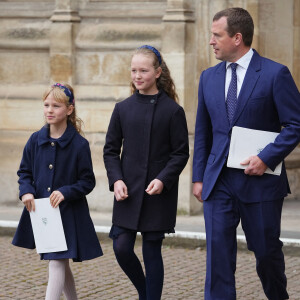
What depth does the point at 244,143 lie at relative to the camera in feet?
20.0

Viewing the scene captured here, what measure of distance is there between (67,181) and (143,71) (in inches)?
32.1

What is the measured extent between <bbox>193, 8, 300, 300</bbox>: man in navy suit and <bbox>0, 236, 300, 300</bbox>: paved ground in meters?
1.31

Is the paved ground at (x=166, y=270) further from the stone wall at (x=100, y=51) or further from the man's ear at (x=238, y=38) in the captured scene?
the man's ear at (x=238, y=38)

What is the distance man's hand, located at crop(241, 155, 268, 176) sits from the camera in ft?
19.9

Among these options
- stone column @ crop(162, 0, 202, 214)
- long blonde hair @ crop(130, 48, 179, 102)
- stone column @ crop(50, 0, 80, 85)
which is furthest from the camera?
stone column @ crop(50, 0, 80, 85)

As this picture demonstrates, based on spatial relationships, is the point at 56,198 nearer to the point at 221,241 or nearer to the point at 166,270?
the point at 221,241

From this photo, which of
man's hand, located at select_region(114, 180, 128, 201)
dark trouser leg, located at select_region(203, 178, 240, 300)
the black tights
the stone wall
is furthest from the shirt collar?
the stone wall

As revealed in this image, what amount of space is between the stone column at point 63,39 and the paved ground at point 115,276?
105 inches

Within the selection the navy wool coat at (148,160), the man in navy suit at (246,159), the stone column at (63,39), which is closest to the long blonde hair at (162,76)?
the navy wool coat at (148,160)

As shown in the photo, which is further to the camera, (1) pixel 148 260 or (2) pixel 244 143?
(1) pixel 148 260

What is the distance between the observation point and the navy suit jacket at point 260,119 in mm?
6070

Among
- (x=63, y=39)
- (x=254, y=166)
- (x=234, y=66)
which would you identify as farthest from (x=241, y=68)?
(x=63, y=39)

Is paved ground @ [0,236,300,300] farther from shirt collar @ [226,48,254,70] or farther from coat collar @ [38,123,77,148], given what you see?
shirt collar @ [226,48,254,70]

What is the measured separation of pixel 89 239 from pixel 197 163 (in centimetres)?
83
